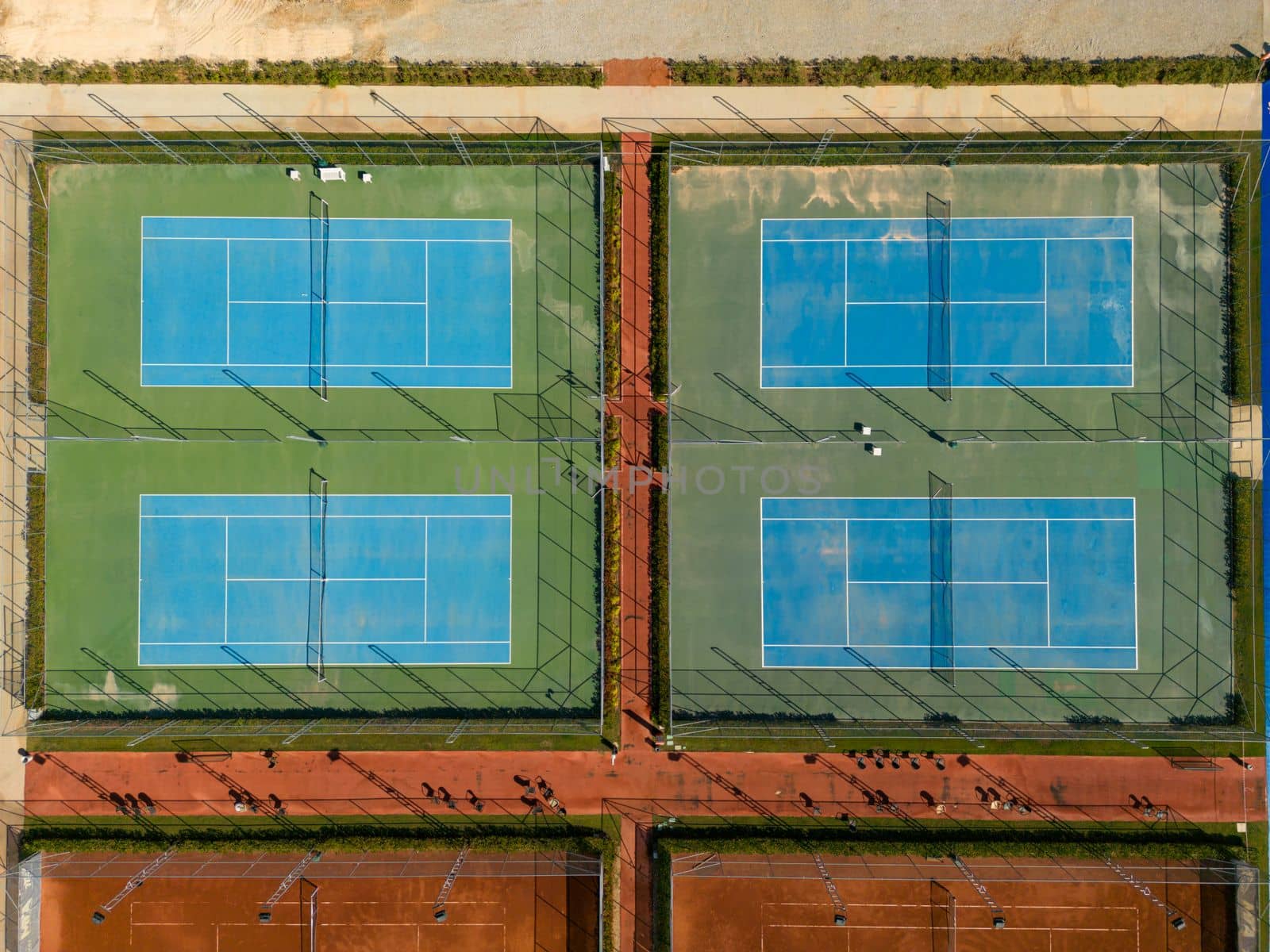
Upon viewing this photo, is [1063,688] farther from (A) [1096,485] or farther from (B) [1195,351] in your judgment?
(B) [1195,351]

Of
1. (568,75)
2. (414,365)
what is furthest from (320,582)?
(568,75)

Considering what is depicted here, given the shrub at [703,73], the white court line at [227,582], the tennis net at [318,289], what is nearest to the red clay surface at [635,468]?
the shrub at [703,73]

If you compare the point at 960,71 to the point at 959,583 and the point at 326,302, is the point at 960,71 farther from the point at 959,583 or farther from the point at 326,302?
the point at 326,302

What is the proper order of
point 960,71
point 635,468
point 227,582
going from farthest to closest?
point 635,468
point 227,582
point 960,71

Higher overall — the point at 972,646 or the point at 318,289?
the point at 318,289

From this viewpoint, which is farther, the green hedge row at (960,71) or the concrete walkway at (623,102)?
the concrete walkway at (623,102)

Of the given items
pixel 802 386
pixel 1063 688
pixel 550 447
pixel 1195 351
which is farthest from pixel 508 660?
pixel 1195 351

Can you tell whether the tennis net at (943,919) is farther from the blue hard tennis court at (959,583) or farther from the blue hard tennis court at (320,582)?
the blue hard tennis court at (320,582)
